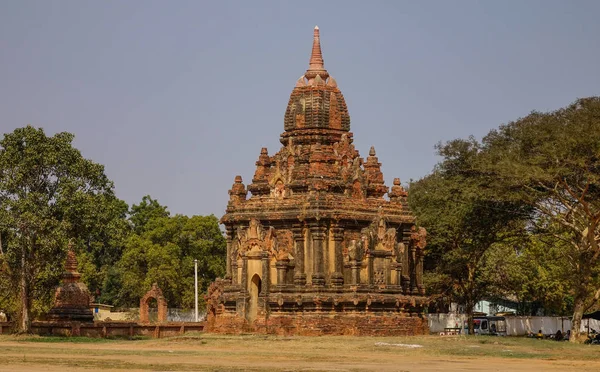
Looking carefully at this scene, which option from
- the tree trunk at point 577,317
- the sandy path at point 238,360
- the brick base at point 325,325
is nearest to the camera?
the sandy path at point 238,360

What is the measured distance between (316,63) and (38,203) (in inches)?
558

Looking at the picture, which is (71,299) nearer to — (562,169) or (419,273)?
(419,273)

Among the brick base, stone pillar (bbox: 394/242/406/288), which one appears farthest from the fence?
the brick base

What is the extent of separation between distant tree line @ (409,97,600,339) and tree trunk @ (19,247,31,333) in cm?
2028

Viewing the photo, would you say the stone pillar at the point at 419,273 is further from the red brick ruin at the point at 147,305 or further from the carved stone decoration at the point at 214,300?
the red brick ruin at the point at 147,305

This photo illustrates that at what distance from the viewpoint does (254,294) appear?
5869 cm

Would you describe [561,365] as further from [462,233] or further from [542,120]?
[462,233]

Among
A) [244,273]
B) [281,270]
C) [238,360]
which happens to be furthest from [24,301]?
[238,360]

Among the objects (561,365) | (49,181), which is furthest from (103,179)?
(561,365)

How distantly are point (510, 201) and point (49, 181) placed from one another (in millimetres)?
20766

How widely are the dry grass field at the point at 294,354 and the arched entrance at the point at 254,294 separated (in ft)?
10.6

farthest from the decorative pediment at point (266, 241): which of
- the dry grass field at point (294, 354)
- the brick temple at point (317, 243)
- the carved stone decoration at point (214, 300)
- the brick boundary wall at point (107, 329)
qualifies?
the brick boundary wall at point (107, 329)

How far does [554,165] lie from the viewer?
2279 inches

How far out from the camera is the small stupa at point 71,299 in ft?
202
